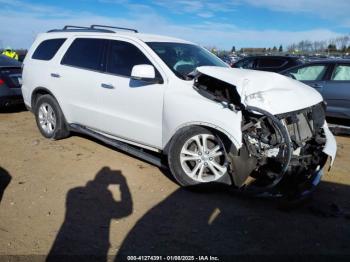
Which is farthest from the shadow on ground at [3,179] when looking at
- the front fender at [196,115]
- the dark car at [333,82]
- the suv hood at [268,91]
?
the dark car at [333,82]

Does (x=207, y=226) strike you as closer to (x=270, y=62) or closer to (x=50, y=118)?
(x=50, y=118)

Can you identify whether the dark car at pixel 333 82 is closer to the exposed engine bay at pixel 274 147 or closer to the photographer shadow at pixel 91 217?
the exposed engine bay at pixel 274 147

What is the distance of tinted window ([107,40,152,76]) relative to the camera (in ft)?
16.4

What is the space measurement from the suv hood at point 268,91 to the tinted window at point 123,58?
1.07 metres

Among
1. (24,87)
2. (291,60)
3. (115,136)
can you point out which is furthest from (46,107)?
(291,60)

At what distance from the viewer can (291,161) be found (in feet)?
13.1

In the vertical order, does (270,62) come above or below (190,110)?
below

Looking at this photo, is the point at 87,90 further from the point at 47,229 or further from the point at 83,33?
the point at 47,229

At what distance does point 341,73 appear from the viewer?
7465mm

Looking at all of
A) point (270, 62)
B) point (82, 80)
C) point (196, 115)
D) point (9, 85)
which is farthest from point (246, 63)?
point (196, 115)

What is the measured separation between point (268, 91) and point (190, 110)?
90 cm

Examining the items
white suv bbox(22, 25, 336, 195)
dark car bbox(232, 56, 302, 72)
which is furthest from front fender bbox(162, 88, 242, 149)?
dark car bbox(232, 56, 302, 72)

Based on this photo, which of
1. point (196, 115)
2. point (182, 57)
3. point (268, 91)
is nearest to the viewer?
point (268, 91)

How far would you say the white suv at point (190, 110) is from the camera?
396cm
